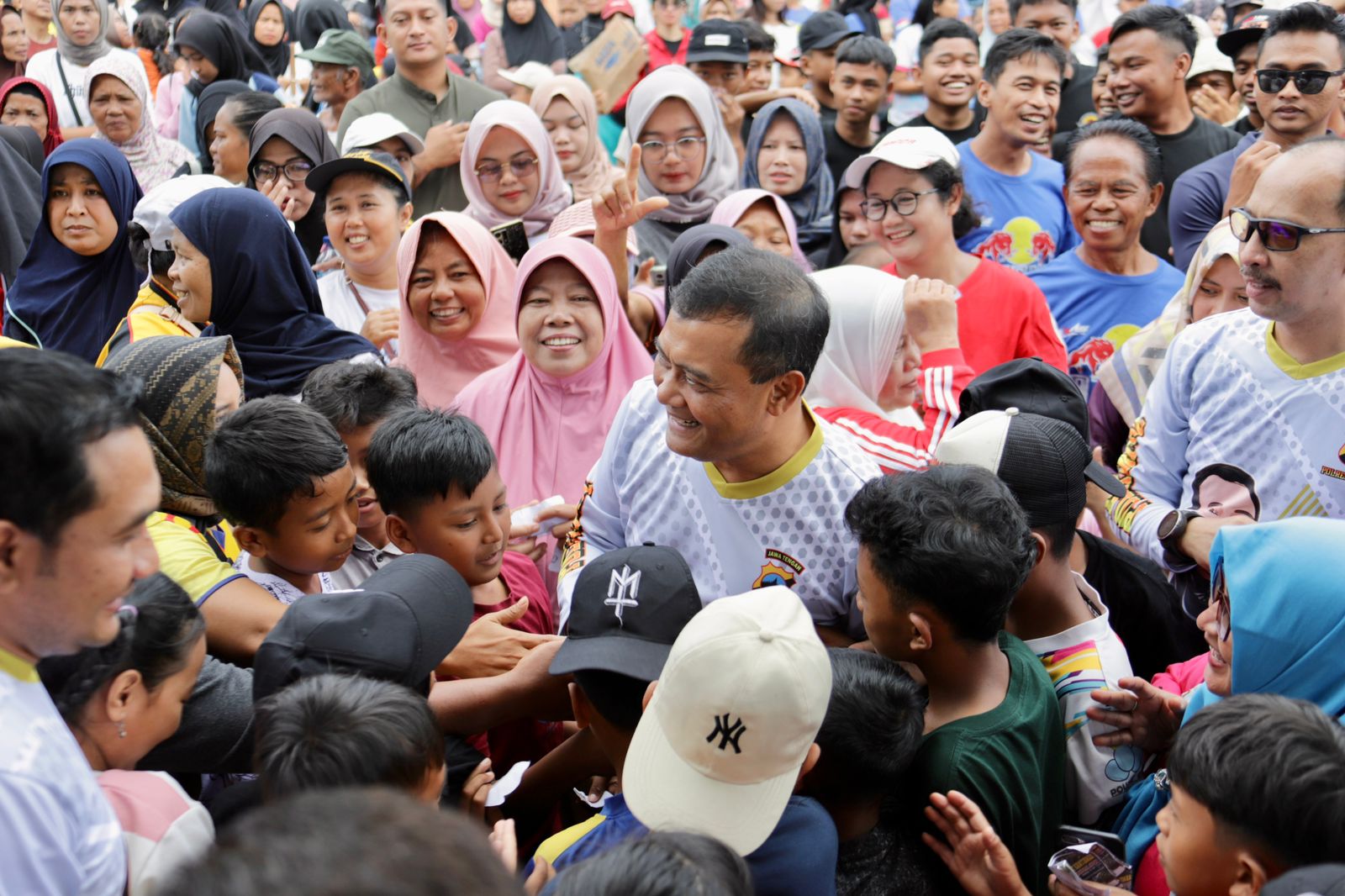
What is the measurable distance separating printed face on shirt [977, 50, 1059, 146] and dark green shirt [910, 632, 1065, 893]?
3605 mm

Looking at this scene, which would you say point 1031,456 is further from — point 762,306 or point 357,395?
point 357,395

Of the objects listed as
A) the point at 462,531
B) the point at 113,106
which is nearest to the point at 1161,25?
the point at 462,531

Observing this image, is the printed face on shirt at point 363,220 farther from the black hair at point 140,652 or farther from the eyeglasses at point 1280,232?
the eyeglasses at point 1280,232

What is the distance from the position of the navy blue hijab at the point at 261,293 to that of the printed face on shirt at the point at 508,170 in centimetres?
121

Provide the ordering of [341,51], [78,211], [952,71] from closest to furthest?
[78,211] → [952,71] → [341,51]

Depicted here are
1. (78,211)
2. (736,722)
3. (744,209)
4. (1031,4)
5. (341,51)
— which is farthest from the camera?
(341,51)

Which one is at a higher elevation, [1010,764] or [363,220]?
[363,220]

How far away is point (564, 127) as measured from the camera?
19.2 ft

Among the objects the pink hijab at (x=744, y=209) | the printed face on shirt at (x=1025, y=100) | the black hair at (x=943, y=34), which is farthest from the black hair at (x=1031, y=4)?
the pink hijab at (x=744, y=209)

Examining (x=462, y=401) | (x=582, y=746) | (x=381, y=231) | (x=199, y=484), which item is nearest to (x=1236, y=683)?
(x=582, y=746)

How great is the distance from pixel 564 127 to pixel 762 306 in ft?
12.1

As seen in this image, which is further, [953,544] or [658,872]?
[953,544]

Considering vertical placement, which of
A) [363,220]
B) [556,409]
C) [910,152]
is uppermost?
[910,152]

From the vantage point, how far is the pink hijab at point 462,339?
4.19 metres
